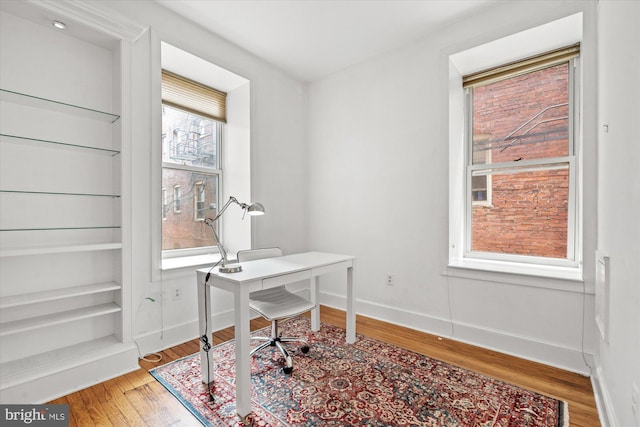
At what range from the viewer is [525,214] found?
287 cm

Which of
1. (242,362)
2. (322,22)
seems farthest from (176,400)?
(322,22)

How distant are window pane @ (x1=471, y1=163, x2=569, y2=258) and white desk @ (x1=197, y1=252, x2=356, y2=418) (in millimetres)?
1504

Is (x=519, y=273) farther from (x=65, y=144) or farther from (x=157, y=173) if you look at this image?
(x=65, y=144)

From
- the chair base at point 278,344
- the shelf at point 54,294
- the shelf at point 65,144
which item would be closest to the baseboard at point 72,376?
the shelf at point 54,294

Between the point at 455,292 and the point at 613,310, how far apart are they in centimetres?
130

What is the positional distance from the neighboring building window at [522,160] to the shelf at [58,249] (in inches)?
130

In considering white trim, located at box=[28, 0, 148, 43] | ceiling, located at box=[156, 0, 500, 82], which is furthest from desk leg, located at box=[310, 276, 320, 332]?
white trim, located at box=[28, 0, 148, 43]

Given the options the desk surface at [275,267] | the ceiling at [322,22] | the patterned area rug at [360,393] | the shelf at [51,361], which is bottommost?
the patterned area rug at [360,393]

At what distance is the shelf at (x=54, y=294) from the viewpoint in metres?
1.87

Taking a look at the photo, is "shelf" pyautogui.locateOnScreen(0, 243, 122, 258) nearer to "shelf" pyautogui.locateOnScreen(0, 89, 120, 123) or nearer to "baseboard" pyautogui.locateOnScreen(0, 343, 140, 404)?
"baseboard" pyautogui.locateOnScreen(0, 343, 140, 404)

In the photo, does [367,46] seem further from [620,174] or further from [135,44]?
[620,174]

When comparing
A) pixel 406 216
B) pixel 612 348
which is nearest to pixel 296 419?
pixel 612 348

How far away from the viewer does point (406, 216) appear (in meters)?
3.15

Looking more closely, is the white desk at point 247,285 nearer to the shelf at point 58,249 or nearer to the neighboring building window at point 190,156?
the shelf at point 58,249
